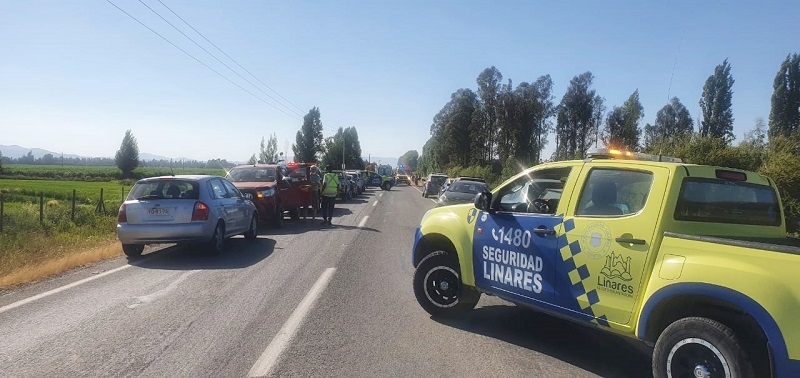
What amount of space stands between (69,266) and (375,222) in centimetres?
1021

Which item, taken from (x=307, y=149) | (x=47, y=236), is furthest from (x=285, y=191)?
(x=307, y=149)

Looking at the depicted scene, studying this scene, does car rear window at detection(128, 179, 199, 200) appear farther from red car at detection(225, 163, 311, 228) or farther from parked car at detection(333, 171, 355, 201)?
parked car at detection(333, 171, 355, 201)

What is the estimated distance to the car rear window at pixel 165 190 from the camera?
11047 millimetres

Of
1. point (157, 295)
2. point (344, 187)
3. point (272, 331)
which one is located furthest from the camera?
point (344, 187)

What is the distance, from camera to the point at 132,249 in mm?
11133

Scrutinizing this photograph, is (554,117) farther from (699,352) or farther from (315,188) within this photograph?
(699,352)

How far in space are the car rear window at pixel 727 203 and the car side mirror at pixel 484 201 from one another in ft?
6.60

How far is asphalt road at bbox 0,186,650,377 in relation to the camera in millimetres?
4922

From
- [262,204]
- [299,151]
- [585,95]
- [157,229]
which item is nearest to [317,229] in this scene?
[262,204]

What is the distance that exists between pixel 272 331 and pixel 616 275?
11.1ft

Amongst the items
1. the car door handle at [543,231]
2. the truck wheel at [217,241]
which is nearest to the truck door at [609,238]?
the car door handle at [543,231]

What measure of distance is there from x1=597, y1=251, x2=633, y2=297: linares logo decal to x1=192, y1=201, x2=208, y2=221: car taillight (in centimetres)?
808

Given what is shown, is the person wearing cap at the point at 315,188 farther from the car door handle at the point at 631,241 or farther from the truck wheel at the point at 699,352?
the truck wheel at the point at 699,352

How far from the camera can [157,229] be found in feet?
34.8
